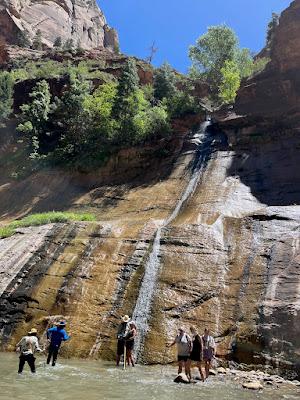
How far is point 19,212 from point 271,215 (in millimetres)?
19729

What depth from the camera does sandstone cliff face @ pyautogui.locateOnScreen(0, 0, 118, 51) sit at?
239ft

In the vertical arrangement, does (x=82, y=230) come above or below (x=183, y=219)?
below

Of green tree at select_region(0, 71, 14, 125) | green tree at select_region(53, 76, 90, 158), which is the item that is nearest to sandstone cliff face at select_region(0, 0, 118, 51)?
green tree at select_region(0, 71, 14, 125)

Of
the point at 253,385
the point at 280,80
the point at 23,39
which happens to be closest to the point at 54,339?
the point at 253,385

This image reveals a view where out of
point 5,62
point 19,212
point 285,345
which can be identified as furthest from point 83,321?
point 5,62

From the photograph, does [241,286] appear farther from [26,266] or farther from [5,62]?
[5,62]

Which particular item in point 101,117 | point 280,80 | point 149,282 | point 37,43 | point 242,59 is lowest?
point 149,282

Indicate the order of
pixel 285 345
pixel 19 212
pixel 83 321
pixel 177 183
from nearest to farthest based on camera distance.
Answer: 1. pixel 285 345
2. pixel 83 321
3. pixel 177 183
4. pixel 19 212

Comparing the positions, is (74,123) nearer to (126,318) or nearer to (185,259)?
(185,259)

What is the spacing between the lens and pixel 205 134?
35.6m

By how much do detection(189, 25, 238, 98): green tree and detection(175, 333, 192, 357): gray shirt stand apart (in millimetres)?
46791

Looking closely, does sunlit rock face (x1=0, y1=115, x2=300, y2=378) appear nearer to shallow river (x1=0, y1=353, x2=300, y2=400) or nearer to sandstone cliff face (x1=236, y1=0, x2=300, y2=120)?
shallow river (x1=0, y1=353, x2=300, y2=400)

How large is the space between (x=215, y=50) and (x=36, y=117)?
26.5 m

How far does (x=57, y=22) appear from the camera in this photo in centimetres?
8912
